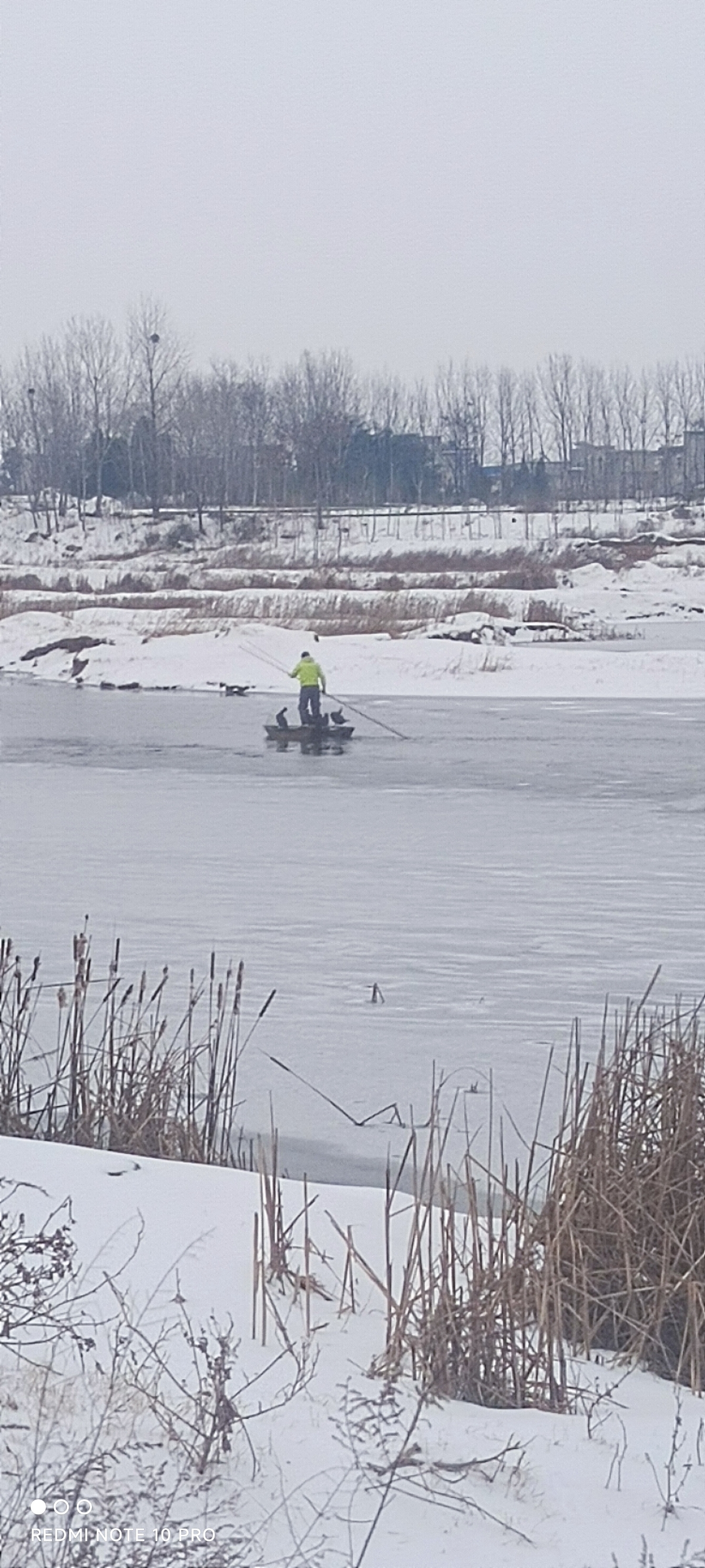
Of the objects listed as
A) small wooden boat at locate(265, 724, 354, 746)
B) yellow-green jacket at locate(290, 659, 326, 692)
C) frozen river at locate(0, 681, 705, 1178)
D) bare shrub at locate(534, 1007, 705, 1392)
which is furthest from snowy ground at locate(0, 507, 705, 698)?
bare shrub at locate(534, 1007, 705, 1392)

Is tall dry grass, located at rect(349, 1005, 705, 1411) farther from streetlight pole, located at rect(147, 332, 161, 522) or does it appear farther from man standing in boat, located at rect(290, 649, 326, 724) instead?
streetlight pole, located at rect(147, 332, 161, 522)

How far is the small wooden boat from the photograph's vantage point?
2550 cm

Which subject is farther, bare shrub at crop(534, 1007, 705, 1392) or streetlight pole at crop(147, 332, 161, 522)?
streetlight pole at crop(147, 332, 161, 522)

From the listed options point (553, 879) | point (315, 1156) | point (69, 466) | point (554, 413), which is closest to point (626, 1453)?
point (315, 1156)

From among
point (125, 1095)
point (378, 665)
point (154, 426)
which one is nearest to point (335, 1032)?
point (125, 1095)

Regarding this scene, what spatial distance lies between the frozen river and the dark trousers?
0.96 meters

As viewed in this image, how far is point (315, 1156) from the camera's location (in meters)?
7.60

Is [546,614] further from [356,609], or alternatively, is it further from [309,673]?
[309,673]

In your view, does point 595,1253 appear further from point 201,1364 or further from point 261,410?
point 261,410

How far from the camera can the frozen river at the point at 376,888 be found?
9117mm

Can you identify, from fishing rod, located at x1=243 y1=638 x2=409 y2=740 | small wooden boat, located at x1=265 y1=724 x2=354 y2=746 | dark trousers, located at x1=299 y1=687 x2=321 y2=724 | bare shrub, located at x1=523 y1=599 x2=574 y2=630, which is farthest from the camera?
bare shrub, located at x1=523 y1=599 x2=574 y2=630

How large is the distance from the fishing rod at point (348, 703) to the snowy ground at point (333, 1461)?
20.8 m

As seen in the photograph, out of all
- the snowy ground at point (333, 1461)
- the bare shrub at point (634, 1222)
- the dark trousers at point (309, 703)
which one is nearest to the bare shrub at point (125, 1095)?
the snowy ground at point (333, 1461)

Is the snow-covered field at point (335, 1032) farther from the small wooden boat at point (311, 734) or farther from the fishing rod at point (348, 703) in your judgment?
the small wooden boat at point (311, 734)
